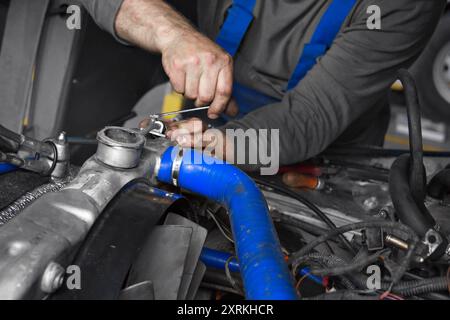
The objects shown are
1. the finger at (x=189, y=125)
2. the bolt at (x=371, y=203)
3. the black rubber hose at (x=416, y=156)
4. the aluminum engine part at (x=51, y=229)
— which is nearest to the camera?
the aluminum engine part at (x=51, y=229)

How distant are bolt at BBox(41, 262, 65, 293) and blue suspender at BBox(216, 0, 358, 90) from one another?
84cm

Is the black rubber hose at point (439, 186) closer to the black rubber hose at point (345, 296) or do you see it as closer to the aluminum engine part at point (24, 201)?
the black rubber hose at point (345, 296)

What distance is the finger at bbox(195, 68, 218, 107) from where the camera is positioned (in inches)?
30.5

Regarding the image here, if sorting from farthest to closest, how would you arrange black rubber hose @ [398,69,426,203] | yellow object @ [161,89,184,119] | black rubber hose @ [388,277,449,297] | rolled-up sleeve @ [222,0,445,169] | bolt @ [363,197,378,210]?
yellow object @ [161,89,184,119] → rolled-up sleeve @ [222,0,445,169] → bolt @ [363,197,378,210] → black rubber hose @ [398,69,426,203] → black rubber hose @ [388,277,449,297]

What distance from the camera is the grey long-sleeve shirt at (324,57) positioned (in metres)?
0.98

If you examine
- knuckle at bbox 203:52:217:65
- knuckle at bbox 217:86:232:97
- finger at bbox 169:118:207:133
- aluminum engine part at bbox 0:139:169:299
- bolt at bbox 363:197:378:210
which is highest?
knuckle at bbox 203:52:217:65

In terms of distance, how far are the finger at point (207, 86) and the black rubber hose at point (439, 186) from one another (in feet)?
1.32

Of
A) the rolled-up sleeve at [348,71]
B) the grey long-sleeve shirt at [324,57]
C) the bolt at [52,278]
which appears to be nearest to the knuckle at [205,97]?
the grey long-sleeve shirt at [324,57]

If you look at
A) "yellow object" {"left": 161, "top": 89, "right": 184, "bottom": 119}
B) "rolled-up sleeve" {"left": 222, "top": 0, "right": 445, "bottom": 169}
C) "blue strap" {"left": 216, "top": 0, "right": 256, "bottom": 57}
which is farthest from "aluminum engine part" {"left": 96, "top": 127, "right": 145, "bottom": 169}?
"yellow object" {"left": 161, "top": 89, "right": 184, "bottom": 119}

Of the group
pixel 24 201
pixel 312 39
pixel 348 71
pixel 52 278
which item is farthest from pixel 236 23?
pixel 52 278

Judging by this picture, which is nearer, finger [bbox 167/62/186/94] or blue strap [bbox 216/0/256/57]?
finger [bbox 167/62/186/94]

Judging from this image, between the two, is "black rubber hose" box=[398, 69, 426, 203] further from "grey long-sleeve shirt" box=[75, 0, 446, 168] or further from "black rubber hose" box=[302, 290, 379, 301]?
"grey long-sleeve shirt" box=[75, 0, 446, 168]

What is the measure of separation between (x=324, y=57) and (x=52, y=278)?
0.82 meters
